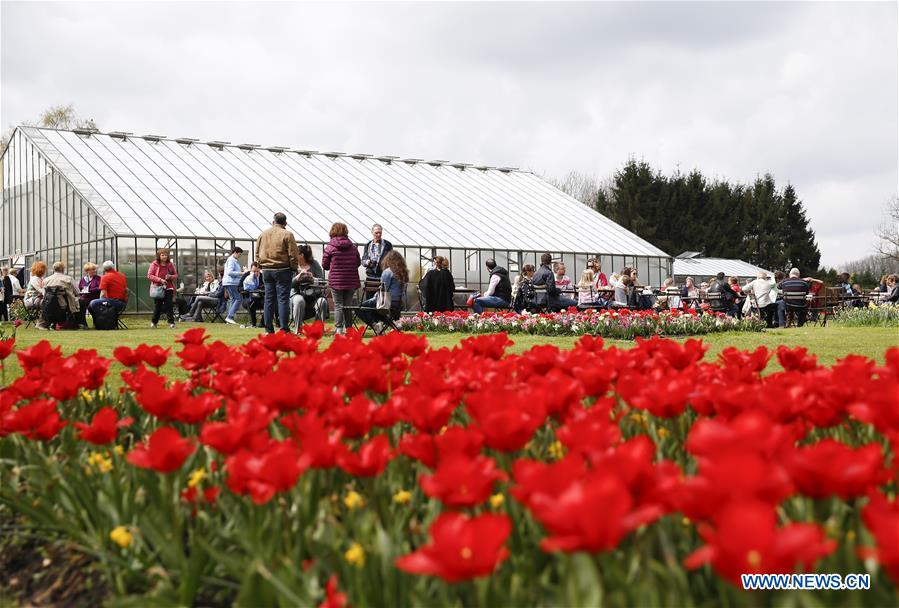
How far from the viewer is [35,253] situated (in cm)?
2369

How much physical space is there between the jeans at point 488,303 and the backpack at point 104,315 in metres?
6.12

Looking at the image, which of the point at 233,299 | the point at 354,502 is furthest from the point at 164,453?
the point at 233,299

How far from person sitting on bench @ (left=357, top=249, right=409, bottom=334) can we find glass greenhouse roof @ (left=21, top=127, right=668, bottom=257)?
9446 millimetres

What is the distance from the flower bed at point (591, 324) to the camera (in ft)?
40.1

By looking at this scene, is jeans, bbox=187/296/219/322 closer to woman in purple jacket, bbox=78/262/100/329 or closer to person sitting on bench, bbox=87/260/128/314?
woman in purple jacket, bbox=78/262/100/329

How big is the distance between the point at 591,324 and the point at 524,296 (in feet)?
10.9

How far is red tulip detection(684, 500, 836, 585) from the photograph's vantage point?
104cm

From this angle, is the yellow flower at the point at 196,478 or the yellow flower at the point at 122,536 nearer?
the yellow flower at the point at 122,536

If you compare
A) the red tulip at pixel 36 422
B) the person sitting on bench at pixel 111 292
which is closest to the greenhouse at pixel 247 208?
the person sitting on bench at pixel 111 292

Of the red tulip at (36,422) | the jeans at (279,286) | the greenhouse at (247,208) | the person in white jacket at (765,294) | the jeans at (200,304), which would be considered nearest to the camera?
the red tulip at (36,422)

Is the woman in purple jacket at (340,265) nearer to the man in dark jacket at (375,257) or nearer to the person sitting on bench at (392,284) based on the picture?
the person sitting on bench at (392,284)

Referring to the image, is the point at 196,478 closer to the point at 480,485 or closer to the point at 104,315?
the point at 480,485

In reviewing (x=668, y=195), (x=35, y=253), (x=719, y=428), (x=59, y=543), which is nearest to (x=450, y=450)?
(x=719, y=428)

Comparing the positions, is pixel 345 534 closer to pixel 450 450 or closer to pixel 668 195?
pixel 450 450
